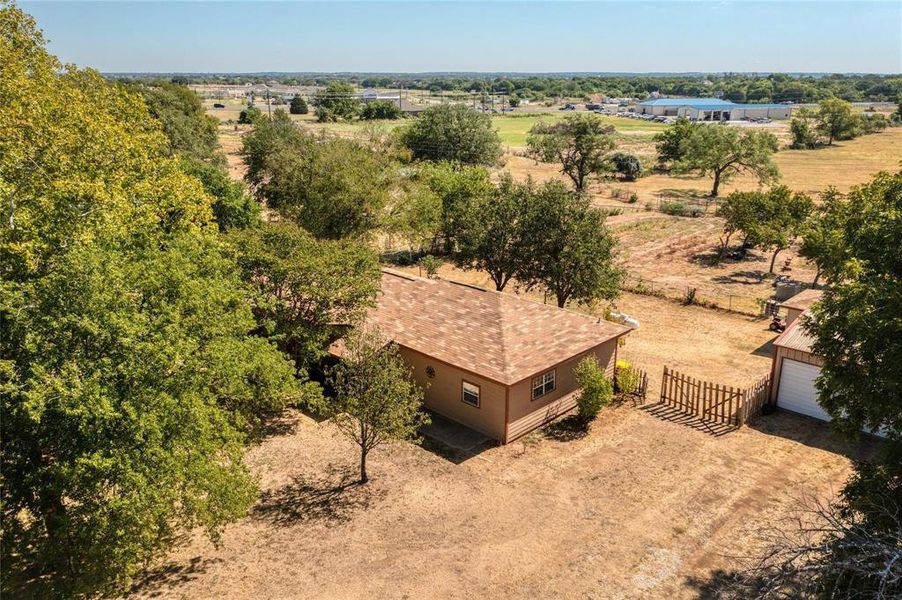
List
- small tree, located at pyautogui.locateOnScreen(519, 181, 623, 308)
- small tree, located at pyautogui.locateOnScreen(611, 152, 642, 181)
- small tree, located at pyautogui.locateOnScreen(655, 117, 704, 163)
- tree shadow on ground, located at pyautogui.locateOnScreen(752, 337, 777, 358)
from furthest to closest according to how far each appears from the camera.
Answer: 1. small tree, located at pyautogui.locateOnScreen(655, 117, 704, 163)
2. small tree, located at pyautogui.locateOnScreen(611, 152, 642, 181)
3. small tree, located at pyautogui.locateOnScreen(519, 181, 623, 308)
4. tree shadow on ground, located at pyautogui.locateOnScreen(752, 337, 777, 358)

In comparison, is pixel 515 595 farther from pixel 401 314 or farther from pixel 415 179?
pixel 415 179

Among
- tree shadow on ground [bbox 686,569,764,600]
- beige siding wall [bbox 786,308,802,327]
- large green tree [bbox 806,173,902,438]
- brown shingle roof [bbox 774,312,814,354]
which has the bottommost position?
tree shadow on ground [bbox 686,569,764,600]

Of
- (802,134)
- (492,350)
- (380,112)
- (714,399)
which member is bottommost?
(714,399)

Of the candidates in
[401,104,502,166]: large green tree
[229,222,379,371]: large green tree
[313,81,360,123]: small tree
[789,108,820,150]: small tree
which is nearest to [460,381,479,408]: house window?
[229,222,379,371]: large green tree

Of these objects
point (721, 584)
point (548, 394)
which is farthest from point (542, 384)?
point (721, 584)

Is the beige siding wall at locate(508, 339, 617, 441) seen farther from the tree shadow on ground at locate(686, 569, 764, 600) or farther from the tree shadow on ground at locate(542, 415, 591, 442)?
the tree shadow on ground at locate(686, 569, 764, 600)

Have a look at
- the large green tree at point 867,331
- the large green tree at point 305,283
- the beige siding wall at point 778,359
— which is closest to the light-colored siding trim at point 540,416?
the large green tree at point 305,283

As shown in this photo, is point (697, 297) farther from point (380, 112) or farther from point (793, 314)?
point (380, 112)
